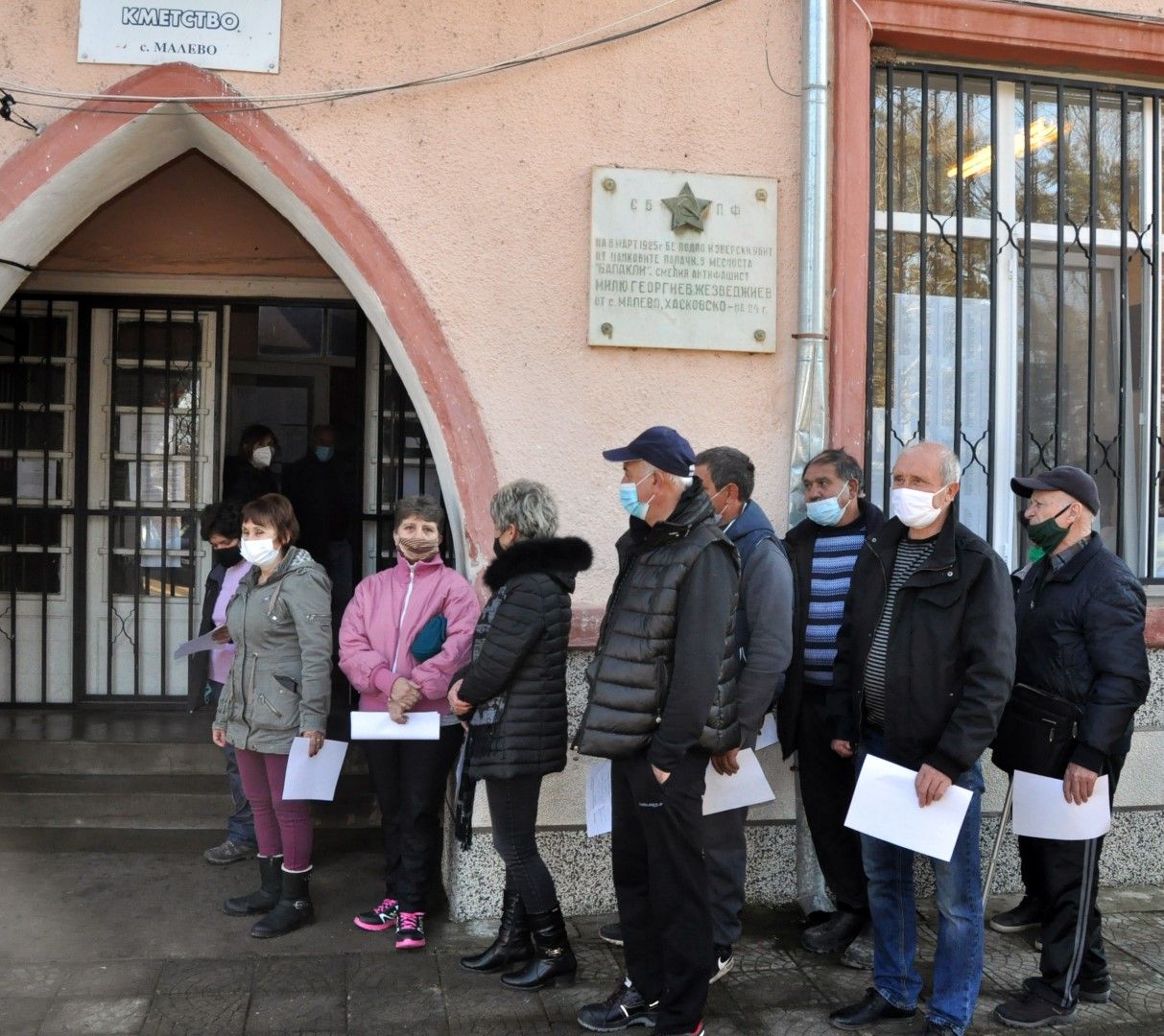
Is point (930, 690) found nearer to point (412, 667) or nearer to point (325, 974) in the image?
point (412, 667)

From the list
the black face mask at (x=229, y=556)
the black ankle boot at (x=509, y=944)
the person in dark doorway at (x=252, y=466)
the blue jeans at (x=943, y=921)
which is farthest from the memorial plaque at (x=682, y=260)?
the person in dark doorway at (x=252, y=466)

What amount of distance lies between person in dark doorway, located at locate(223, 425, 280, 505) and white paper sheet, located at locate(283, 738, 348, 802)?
2.37 meters

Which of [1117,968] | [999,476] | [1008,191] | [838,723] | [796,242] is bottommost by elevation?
[1117,968]

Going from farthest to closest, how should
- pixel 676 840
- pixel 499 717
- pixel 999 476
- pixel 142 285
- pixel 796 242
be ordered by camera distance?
pixel 142 285
pixel 999 476
pixel 796 242
pixel 499 717
pixel 676 840

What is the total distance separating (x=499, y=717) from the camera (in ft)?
12.9

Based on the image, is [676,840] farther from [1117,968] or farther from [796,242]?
[796,242]

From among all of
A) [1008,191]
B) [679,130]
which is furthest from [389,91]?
[1008,191]

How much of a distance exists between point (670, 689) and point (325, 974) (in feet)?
5.60

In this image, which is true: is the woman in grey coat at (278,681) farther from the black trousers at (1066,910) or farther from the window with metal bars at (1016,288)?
the black trousers at (1066,910)

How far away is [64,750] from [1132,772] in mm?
4821

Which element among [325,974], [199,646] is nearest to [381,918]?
[325,974]

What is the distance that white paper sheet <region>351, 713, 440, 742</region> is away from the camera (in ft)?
13.9

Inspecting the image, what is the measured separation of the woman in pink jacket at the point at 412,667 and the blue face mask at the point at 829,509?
50.8 inches

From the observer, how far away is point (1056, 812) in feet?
12.3
